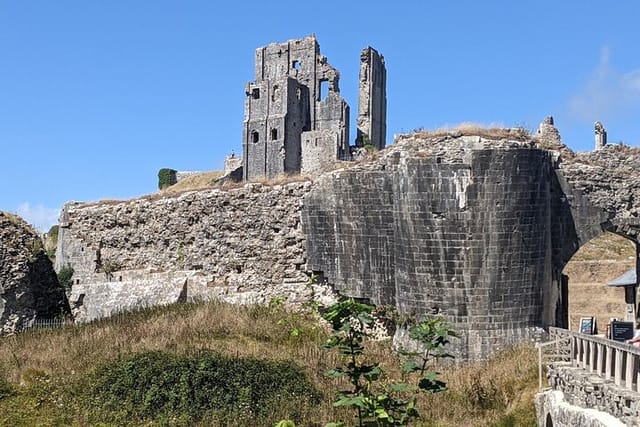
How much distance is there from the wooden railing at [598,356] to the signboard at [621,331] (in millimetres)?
999

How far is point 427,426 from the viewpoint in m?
11.7

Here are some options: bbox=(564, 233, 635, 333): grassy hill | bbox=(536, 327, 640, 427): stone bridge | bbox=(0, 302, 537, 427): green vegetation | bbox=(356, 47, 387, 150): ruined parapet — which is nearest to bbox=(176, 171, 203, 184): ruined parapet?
bbox=(356, 47, 387, 150): ruined parapet

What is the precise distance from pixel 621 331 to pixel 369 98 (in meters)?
50.1

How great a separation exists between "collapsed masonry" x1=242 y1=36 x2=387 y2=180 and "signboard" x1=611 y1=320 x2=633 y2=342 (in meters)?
44.2

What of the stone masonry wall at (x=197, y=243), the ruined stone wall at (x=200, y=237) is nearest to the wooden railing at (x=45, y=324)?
the stone masonry wall at (x=197, y=243)

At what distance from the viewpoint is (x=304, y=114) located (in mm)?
62656

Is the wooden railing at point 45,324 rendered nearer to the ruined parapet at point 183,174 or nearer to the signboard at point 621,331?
the signboard at point 621,331

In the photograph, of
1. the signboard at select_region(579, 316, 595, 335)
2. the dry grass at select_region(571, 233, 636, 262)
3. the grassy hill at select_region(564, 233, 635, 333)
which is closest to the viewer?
the signboard at select_region(579, 316, 595, 335)

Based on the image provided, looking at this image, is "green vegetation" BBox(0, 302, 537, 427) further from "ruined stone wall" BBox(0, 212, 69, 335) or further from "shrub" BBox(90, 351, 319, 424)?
"ruined stone wall" BBox(0, 212, 69, 335)

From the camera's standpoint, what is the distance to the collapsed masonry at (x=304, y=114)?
5938 cm

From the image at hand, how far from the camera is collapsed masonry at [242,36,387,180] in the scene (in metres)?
59.4

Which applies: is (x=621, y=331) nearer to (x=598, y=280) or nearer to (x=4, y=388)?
(x=4, y=388)

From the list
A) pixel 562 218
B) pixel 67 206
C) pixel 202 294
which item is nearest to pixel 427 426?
pixel 562 218

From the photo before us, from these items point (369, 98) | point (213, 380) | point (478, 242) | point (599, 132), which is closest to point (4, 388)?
point (213, 380)
